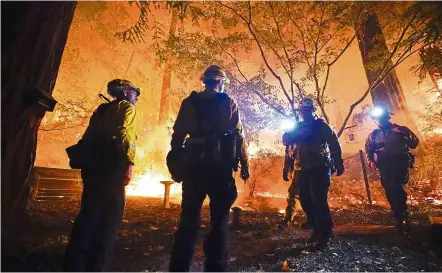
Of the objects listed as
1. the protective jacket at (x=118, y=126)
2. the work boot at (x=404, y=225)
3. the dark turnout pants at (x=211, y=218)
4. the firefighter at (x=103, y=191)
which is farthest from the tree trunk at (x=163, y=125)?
the dark turnout pants at (x=211, y=218)

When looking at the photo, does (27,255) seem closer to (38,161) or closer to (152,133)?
(152,133)

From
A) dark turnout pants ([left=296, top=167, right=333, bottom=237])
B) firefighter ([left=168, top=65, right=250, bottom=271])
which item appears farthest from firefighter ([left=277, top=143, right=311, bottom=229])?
firefighter ([left=168, top=65, right=250, bottom=271])

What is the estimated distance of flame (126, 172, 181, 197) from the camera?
17031 mm

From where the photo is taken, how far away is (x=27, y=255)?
122 inches

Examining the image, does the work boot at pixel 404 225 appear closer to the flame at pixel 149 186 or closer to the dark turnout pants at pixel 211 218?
the dark turnout pants at pixel 211 218

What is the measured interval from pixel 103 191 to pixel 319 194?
10.4 ft

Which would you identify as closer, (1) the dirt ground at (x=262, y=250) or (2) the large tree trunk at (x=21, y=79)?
(2) the large tree trunk at (x=21, y=79)

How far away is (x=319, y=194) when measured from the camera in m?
4.34

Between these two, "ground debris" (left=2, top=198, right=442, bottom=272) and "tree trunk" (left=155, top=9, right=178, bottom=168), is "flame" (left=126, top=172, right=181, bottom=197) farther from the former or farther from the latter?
"ground debris" (left=2, top=198, right=442, bottom=272)

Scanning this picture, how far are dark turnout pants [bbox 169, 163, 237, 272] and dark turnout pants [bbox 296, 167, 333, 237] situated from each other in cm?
209

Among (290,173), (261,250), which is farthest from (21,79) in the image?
(290,173)

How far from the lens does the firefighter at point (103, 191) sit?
9.03 feet

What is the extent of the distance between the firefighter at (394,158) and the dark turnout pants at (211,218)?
403 cm

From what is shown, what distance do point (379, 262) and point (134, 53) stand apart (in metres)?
28.9
